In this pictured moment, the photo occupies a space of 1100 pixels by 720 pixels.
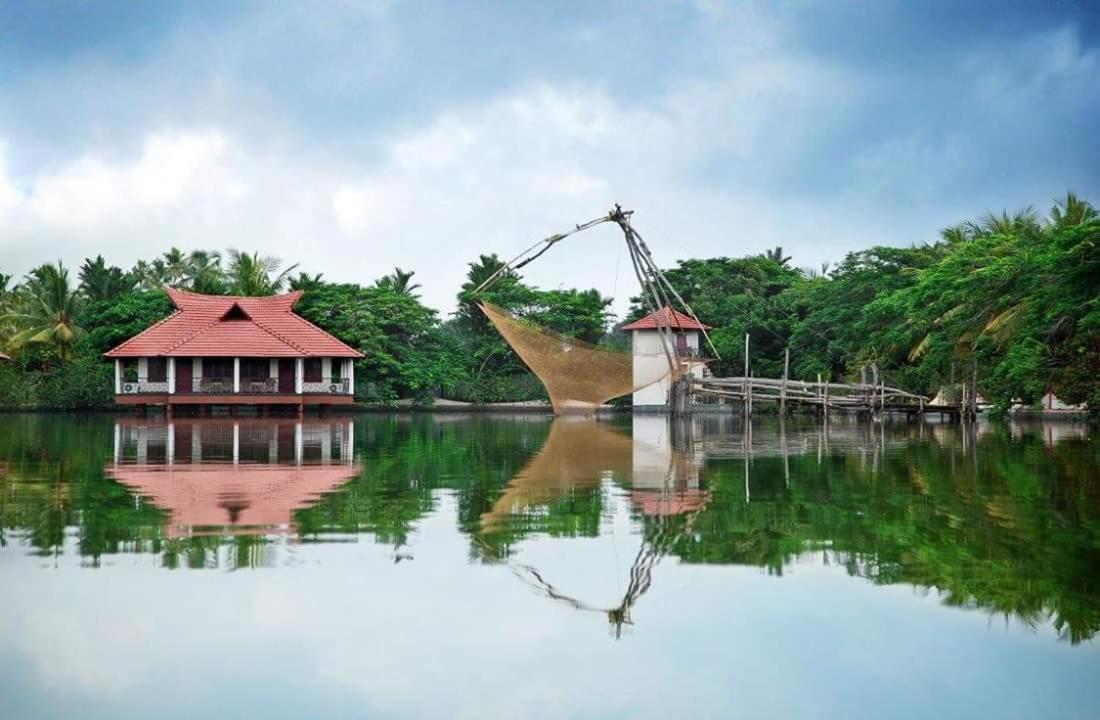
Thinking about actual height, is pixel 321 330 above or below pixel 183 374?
above

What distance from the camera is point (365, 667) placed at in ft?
12.0

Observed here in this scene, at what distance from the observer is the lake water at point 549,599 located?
3436 mm

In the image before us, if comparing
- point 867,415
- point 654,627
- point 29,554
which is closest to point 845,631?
point 654,627

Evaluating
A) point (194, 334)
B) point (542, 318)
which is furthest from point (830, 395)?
point (194, 334)

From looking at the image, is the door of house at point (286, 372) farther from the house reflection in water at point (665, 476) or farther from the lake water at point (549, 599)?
the lake water at point (549, 599)

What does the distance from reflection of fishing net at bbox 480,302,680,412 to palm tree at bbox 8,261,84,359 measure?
54.0 feet

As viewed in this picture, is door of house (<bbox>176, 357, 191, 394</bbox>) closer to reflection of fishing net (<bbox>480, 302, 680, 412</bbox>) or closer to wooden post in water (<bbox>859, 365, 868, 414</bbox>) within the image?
reflection of fishing net (<bbox>480, 302, 680, 412</bbox>)

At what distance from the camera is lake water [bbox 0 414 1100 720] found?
344cm

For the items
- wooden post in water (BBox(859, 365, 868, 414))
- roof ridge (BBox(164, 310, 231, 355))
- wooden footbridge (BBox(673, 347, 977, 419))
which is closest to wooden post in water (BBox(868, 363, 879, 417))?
wooden footbridge (BBox(673, 347, 977, 419))

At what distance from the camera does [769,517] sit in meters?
7.00

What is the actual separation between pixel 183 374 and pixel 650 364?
12.8 metres

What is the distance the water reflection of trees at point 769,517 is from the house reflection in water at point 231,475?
0.66ft

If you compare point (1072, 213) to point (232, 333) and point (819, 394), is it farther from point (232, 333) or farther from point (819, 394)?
point (232, 333)

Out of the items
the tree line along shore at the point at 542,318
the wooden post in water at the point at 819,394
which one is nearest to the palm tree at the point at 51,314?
the tree line along shore at the point at 542,318
